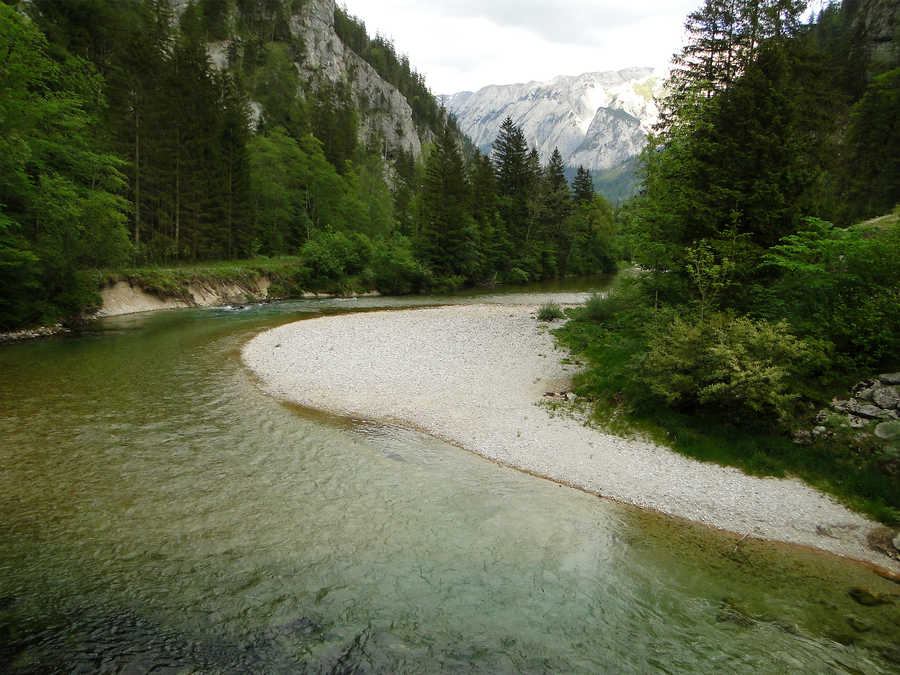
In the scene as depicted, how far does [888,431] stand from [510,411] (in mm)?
7268

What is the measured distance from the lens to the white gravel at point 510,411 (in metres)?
7.36

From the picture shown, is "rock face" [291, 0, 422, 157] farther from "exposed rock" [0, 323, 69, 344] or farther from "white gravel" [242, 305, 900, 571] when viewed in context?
"white gravel" [242, 305, 900, 571]

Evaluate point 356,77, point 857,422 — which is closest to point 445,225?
Result: point 857,422

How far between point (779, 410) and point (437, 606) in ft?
24.9

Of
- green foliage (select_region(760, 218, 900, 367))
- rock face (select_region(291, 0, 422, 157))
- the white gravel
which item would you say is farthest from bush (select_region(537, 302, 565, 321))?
rock face (select_region(291, 0, 422, 157))

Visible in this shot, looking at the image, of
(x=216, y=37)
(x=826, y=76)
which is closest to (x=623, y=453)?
(x=826, y=76)

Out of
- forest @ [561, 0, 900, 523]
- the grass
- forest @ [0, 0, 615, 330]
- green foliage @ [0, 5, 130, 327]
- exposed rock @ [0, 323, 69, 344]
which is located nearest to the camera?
the grass

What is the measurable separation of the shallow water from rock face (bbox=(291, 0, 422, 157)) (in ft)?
321

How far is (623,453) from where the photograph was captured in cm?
940

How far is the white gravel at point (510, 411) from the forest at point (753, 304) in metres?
0.87

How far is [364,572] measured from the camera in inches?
233

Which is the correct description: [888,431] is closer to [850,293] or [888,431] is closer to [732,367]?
[732,367]

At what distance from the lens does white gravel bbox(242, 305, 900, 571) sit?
24.1 feet

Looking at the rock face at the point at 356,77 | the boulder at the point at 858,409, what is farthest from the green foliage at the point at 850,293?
the rock face at the point at 356,77
